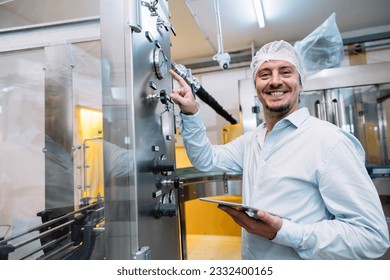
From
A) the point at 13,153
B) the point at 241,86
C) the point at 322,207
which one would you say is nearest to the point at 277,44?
the point at 322,207

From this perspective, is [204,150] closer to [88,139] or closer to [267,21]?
[88,139]

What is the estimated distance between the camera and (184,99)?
719mm

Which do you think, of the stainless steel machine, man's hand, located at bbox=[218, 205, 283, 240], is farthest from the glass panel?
man's hand, located at bbox=[218, 205, 283, 240]

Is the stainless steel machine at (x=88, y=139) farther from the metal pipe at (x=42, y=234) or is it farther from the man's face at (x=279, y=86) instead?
the man's face at (x=279, y=86)

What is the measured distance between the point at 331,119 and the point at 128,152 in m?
1.62

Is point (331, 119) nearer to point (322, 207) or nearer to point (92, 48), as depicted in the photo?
point (322, 207)

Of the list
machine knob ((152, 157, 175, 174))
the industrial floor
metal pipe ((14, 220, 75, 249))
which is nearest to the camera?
metal pipe ((14, 220, 75, 249))

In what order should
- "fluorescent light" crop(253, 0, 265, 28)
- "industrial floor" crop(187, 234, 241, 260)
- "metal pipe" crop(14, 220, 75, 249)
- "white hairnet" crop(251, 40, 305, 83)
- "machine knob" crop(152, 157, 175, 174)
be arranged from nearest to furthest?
"metal pipe" crop(14, 220, 75, 249), "machine knob" crop(152, 157, 175, 174), "white hairnet" crop(251, 40, 305, 83), "fluorescent light" crop(253, 0, 265, 28), "industrial floor" crop(187, 234, 241, 260)

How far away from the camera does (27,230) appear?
21.2 inches

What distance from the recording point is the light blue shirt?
1.72 feet

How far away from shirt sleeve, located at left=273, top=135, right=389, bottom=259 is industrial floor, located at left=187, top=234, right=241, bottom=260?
1196 millimetres

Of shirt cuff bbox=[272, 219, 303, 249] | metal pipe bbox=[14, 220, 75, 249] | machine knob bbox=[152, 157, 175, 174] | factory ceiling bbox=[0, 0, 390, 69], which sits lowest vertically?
shirt cuff bbox=[272, 219, 303, 249]

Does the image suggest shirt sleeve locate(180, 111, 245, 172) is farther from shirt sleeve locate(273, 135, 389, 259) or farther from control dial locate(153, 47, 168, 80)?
shirt sleeve locate(273, 135, 389, 259)
